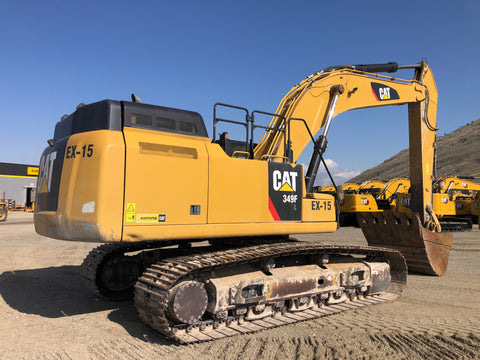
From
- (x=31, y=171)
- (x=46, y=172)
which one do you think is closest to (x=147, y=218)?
(x=46, y=172)

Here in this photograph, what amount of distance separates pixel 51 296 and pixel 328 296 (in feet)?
14.5

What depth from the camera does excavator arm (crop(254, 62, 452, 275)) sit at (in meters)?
6.56

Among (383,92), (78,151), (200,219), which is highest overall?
(383,92)

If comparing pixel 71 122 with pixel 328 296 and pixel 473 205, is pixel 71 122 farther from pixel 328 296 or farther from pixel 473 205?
pixel 473 205

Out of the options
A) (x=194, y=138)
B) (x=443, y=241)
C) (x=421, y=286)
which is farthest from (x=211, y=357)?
(x=443, y=241)

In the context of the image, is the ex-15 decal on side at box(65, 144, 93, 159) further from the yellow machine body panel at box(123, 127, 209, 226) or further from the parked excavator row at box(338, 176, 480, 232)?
the parked excavator row at box(338, 176, 480, 232)

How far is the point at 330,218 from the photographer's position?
593cm

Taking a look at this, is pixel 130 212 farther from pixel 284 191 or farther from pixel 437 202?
pixel 437 202

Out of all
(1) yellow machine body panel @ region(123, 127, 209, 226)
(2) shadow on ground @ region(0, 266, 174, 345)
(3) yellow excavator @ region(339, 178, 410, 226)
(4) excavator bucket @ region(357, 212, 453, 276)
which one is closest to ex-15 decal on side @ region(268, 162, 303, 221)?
(1) yellow machine body panel @ region(123, 127, 209, 226)

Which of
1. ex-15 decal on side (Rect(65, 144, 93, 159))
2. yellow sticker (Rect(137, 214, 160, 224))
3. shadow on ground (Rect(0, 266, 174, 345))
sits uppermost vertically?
ex-15 decal on side (Rect(65, 144, 93, 159))

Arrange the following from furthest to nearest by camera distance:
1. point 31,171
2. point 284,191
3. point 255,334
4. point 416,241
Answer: point 31,171 < point 416,241 < point 284,191 < point 255,334

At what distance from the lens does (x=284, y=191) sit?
17.8 feet

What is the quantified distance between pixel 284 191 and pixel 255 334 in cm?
189

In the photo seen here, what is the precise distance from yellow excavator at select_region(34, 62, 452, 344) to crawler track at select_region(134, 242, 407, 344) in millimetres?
15
